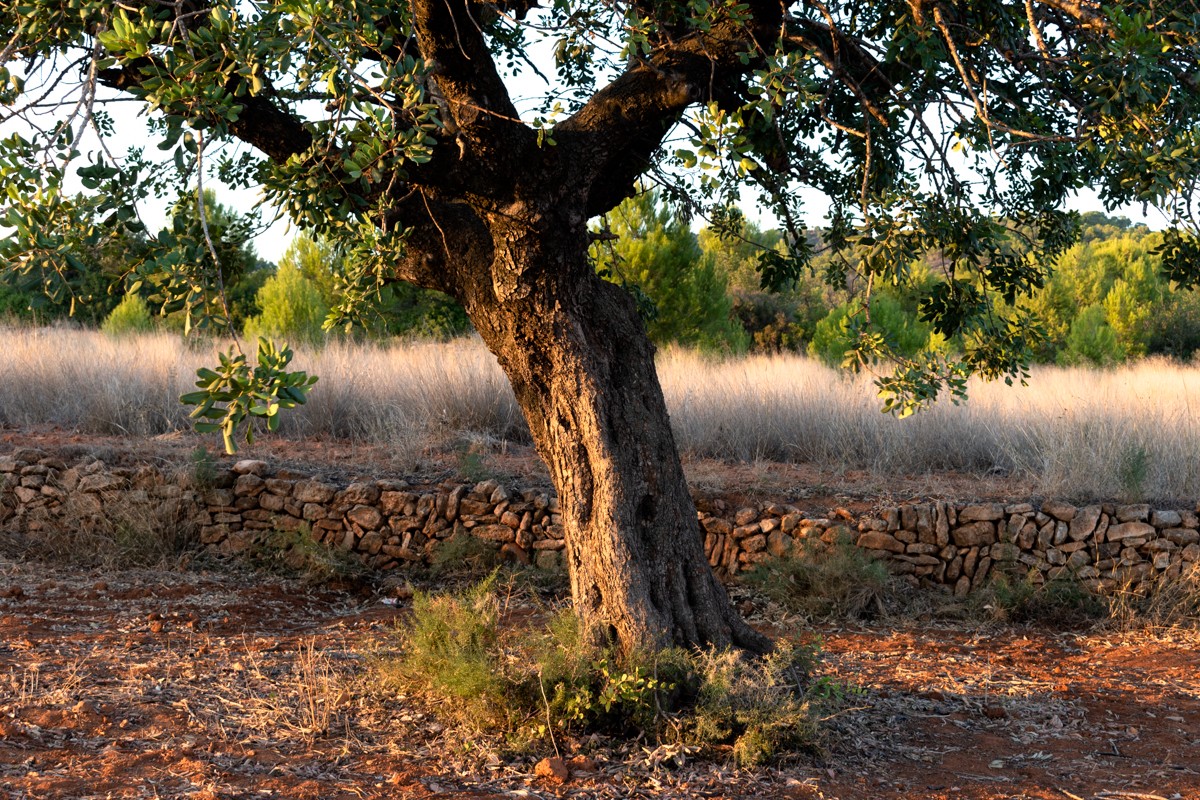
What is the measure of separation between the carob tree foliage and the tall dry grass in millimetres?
3512

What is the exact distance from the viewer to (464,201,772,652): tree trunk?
4.46 meters

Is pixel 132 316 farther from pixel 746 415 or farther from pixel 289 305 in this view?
pixel 746 415

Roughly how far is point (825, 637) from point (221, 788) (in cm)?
390

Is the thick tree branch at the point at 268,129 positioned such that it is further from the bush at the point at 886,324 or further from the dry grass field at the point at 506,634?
the bush at the point at 886,324

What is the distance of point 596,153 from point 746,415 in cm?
583

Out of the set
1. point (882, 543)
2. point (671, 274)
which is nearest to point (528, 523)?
point (882, 543)

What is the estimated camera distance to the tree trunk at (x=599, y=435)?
4.46m

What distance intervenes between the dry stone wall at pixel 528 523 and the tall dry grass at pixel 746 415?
2.09 feet

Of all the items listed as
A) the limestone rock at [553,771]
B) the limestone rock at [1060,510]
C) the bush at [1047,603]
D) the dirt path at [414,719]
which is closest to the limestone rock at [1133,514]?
the limestone rock at [1060,510]

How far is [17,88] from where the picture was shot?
316cm

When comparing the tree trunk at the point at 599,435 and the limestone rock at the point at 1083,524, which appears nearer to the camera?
the tree trunk at the point at 599,435

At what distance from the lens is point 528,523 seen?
7.65 meters

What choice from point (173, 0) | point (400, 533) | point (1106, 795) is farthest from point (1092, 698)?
point (173, 0)

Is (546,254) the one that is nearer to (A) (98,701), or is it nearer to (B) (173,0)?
(B) (173,0)
